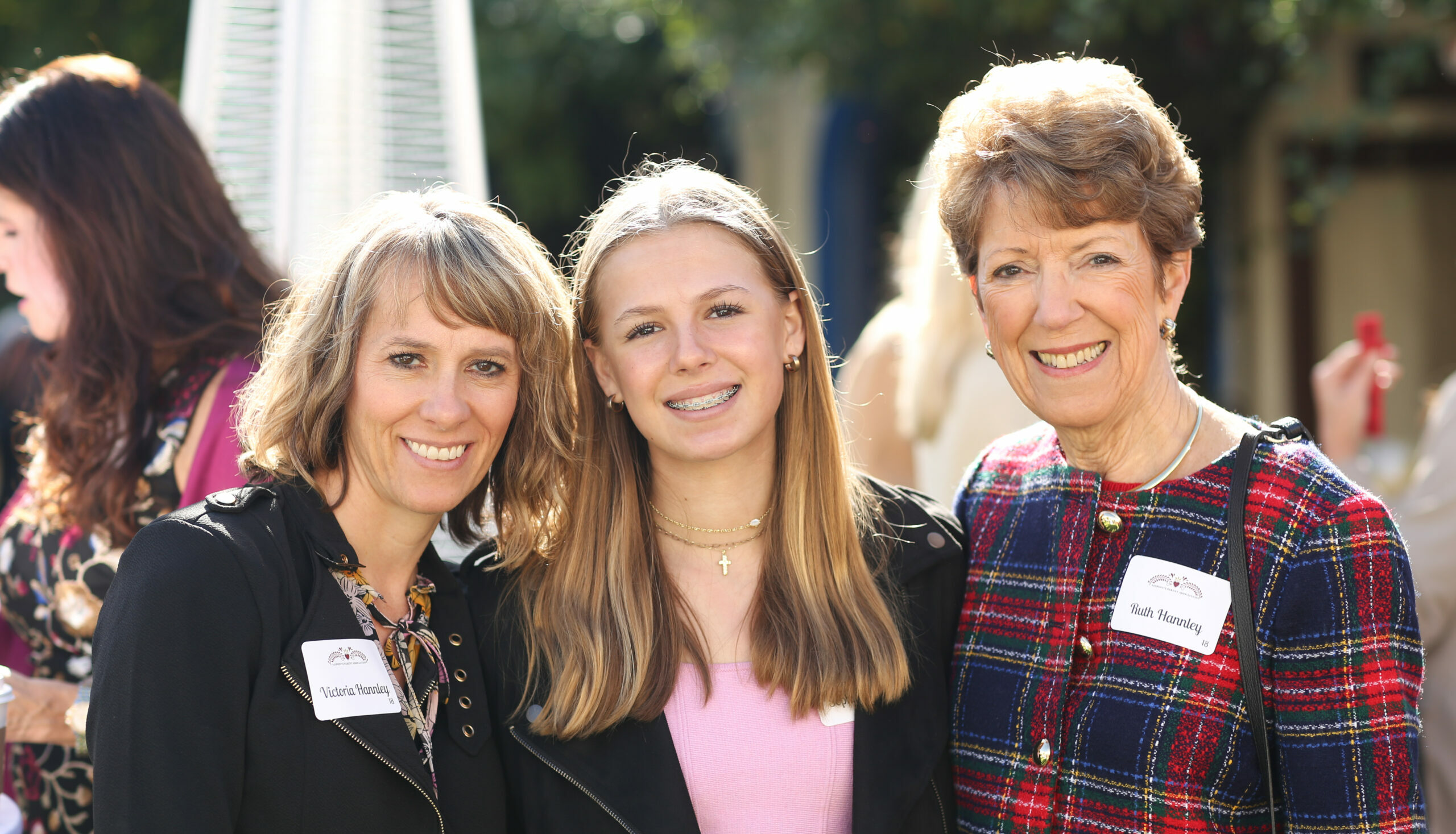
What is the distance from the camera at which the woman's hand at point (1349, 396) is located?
3.35m

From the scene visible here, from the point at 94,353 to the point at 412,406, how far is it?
2.75 feet

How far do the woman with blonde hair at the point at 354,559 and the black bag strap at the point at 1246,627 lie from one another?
3.85 feet

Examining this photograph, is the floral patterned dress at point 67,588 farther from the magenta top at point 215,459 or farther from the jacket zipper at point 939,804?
the jacket zipper at point 939,804

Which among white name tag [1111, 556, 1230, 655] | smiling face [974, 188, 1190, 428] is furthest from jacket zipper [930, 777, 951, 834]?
smiling face [974, 188, 1190, 428]

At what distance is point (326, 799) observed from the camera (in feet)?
6.05

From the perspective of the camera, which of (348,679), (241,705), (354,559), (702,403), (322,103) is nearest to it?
(241,705)

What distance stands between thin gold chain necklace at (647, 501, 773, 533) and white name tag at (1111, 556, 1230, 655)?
2.41 feet

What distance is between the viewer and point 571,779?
211cm

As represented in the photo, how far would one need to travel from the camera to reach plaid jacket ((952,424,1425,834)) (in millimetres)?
1768

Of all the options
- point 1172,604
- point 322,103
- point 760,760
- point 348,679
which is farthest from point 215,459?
point 1172,604

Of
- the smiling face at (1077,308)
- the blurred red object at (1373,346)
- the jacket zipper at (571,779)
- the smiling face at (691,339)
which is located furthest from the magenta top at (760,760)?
the blurred red object at (1373,346)

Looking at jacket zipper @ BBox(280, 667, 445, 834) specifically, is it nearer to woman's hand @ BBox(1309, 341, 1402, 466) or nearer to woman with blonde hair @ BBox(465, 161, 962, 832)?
woman with blonde hair @ BBox(465, 161, 962, 832)

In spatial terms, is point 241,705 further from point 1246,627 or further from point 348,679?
point 1246,627

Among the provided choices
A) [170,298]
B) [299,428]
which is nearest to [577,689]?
[299,428]
